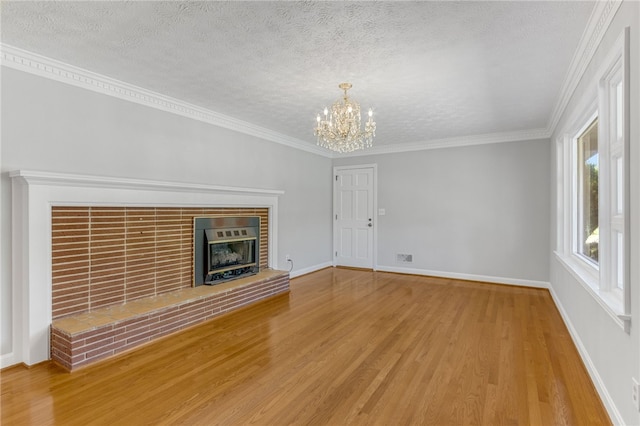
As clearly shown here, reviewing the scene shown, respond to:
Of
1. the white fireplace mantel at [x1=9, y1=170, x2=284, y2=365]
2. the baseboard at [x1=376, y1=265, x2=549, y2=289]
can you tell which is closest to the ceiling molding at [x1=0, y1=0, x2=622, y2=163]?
the white fireplace mantel at [x1=9, y1=170, x2=284, y2=365]

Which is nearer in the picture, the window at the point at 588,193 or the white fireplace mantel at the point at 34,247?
the white fireplace mantel at the point at 34,247

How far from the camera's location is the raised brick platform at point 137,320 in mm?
2475

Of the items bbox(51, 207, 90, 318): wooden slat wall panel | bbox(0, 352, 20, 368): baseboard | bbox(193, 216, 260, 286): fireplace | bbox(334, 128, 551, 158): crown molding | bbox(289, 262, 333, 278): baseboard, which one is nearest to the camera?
bbox(0, 352, 20, 368): baseboard

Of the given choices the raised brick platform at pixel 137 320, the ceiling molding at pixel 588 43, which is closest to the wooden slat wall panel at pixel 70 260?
the raised brick platform at pixel 137 320

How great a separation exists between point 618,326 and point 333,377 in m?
1.79

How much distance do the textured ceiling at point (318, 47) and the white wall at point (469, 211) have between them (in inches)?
59.0

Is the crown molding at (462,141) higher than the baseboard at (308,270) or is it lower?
higher

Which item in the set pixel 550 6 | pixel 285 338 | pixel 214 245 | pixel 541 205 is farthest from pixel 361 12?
pixel 541 205

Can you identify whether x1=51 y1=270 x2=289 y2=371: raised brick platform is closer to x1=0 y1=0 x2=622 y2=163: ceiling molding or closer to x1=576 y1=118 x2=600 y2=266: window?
x1=0 y1=0 x2=622 y2=163: ceiling molding

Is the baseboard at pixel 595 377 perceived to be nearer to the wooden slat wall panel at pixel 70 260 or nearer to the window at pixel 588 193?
the window at pixel 588 193

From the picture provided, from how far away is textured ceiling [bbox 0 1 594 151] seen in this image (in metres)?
2.00

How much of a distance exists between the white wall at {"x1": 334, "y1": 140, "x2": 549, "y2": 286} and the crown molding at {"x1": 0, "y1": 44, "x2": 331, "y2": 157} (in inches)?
116

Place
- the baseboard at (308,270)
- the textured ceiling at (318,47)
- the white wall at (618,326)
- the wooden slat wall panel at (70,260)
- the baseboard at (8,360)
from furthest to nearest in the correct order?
1. the baseboard at (308,270)
2. the wooden slat wall panel at (70,260)
3. the baseboard at (8,360)
4. the textured ceiling at (318,47)
5. the white wall at (618,326)

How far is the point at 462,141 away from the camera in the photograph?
539 cm
